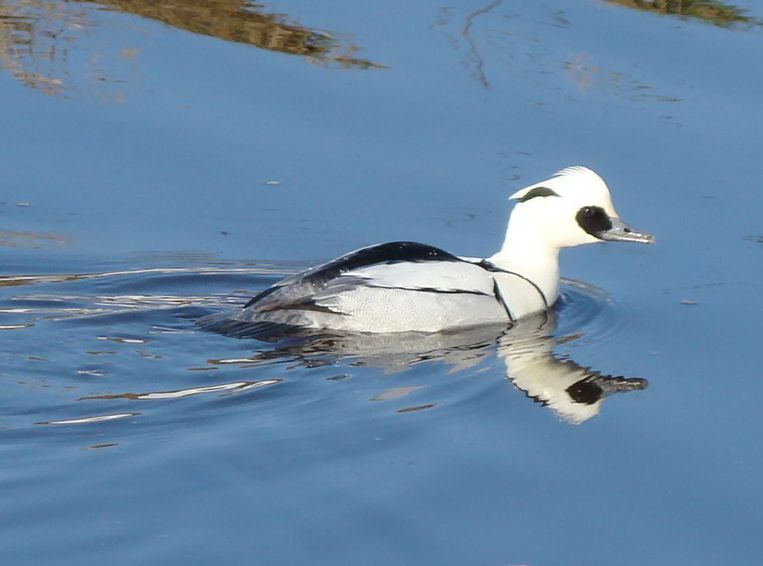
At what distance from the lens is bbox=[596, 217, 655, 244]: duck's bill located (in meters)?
8.67

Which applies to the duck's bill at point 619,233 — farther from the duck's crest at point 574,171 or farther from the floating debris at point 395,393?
the floating debris at point 395,393

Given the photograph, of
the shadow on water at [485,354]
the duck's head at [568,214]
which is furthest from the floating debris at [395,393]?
the duck's head at [568,214]

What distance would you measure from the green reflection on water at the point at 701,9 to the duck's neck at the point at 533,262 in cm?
343

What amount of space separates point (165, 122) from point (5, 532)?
4755 mm

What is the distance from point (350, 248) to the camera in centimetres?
911

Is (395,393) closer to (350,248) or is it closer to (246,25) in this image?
(350,248)

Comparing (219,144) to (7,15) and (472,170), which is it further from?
(7,15)

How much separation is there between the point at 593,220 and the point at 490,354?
4.02 ft

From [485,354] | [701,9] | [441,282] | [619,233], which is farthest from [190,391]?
[701,9]

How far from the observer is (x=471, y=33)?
11328 mm

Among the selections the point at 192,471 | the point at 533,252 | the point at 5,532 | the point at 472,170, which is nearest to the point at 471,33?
the point at 472,170

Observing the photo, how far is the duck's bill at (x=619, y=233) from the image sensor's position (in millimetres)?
8672

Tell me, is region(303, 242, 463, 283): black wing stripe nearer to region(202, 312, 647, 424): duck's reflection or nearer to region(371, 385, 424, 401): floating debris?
region(202, 312, 647, 424): duck's reflection

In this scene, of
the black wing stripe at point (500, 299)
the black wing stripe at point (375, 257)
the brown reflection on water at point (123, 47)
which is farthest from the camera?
the brown reflection on water at point (123, 47)
